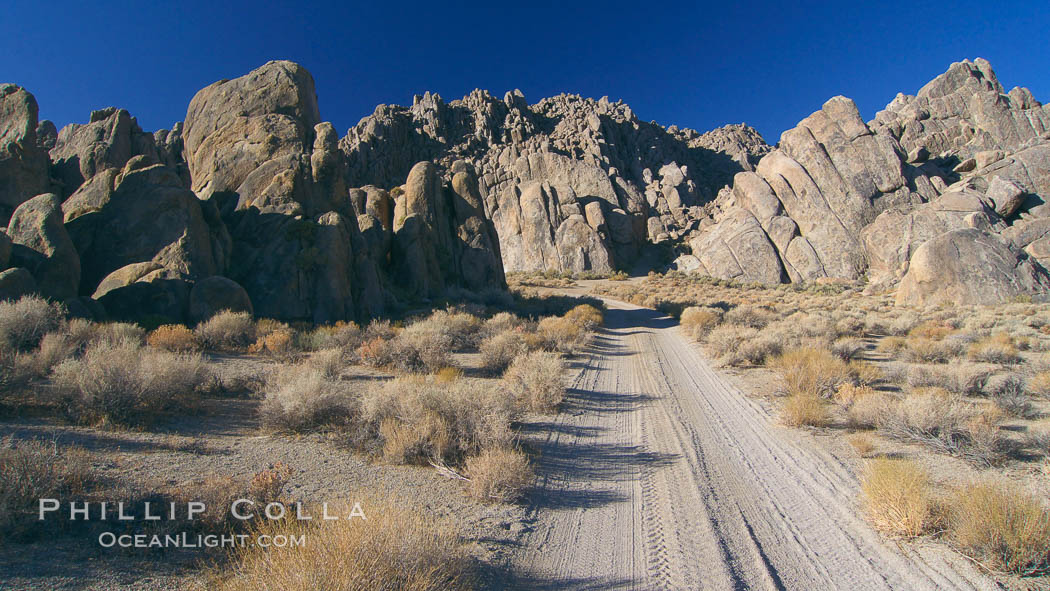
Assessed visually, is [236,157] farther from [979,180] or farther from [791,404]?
[979,180]

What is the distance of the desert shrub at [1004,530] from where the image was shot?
3.19 meters

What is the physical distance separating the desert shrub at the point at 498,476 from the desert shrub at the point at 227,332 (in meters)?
8.41

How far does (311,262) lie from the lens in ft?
49.8

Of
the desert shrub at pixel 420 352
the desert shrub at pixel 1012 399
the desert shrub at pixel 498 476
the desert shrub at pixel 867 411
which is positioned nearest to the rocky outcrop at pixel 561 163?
the desert shrub at pixel 420 352

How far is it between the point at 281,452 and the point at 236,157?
17.5m

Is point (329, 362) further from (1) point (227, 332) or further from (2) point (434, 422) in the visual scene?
(2) point (434, 422)

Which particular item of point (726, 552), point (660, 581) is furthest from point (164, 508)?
point (726, 552)

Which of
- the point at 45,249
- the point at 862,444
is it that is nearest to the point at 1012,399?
the point at 862,444

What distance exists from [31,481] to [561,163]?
217 ft

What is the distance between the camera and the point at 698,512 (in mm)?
4422

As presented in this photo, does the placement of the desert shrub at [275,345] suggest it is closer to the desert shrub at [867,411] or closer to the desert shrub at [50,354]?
the desert shrub at [50,354]

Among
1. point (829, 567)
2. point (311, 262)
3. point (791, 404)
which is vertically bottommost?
point (829, 567)

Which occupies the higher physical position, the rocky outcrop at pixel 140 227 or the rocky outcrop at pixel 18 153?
the rocky outcrop at pixel 18 153

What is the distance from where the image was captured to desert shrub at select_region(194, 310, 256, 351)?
32.8 feet
